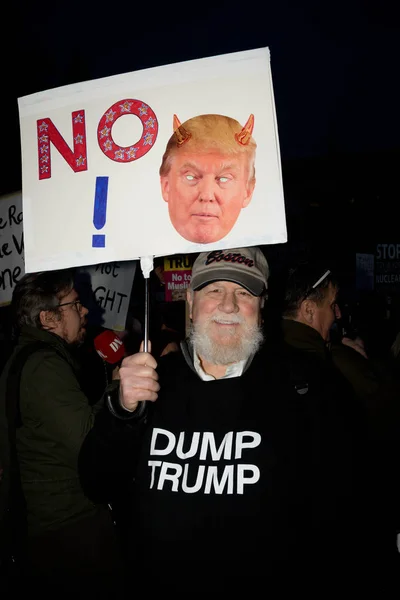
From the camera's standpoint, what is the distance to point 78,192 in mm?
1876

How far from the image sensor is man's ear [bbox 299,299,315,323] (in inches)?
128

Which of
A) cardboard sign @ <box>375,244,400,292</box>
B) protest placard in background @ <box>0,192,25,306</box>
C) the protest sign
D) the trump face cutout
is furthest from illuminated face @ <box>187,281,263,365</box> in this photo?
cardboard sign @ <box>375,244,400,292</box>

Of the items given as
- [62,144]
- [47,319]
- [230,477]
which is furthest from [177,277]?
[230,477]

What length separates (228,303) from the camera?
2328 mm

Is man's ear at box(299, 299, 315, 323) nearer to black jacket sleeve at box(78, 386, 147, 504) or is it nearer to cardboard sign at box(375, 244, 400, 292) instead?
black jacket sleeve at box(78, 386, 147, 504)

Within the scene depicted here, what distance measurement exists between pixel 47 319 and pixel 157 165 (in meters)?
1.49

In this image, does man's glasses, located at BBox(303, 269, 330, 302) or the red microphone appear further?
the red microphone

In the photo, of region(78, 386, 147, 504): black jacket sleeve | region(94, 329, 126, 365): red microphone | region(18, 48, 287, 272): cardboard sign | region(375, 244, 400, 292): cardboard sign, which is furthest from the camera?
region(375, 244, 400, 292): cardboard sign

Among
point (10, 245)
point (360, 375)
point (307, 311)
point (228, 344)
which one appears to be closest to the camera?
point (228, 344)

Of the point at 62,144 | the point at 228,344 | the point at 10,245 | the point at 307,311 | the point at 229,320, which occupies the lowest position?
the point at 228,344

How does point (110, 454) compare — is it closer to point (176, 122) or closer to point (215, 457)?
point (215, 457)

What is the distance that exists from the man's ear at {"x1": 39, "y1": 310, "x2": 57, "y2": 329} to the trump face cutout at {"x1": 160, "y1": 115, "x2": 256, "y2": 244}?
145 cm

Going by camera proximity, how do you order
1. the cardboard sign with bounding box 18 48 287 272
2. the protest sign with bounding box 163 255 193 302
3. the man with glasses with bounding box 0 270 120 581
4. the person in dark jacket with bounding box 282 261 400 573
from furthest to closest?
the protest sign with bounding box 163 255 193 302, the person in dark jacket with bounding box 282 261 400 573, the man with glasses with bounding box 0 270 120 581, the cardboard sign with bounding box 18 48 287 272

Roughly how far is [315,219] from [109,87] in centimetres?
1986
